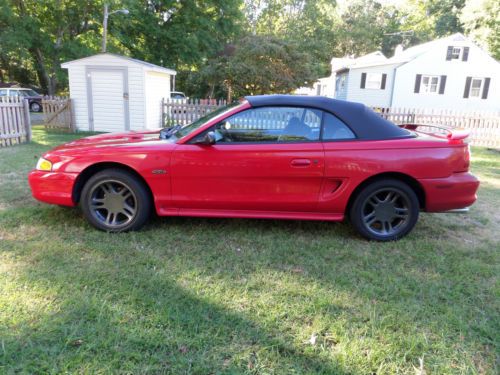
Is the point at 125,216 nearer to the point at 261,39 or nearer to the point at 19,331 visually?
the point at 19,331

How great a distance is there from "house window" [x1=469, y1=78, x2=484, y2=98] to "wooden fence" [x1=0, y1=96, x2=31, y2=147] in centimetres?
2735

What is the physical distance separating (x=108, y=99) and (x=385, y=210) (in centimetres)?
1118

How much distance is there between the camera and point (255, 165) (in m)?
3.74

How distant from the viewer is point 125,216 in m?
3.94

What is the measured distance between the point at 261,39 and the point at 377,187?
712 inches

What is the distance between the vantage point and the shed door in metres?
12.4

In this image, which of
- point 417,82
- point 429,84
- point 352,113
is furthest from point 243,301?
point 429,84

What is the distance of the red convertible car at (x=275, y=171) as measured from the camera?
147 inches

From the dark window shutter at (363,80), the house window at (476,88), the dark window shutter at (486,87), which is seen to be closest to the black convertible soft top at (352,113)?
the dark window shutter at (363,80)

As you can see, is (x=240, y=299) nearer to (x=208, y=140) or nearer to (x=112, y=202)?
(x=208, y=140)

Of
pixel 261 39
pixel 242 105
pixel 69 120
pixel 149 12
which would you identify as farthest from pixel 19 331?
pixel 149 12

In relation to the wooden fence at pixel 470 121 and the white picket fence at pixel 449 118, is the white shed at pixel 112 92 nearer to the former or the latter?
the white picket fence at pixel 449 118

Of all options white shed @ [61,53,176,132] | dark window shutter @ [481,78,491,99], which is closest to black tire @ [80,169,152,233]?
white shed @ [61,53,176,132]

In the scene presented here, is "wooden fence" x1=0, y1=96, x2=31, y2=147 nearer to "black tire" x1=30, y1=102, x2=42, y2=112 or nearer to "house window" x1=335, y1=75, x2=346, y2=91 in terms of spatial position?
"black tire" x1=30, y1=102, x2=42, y2=112
